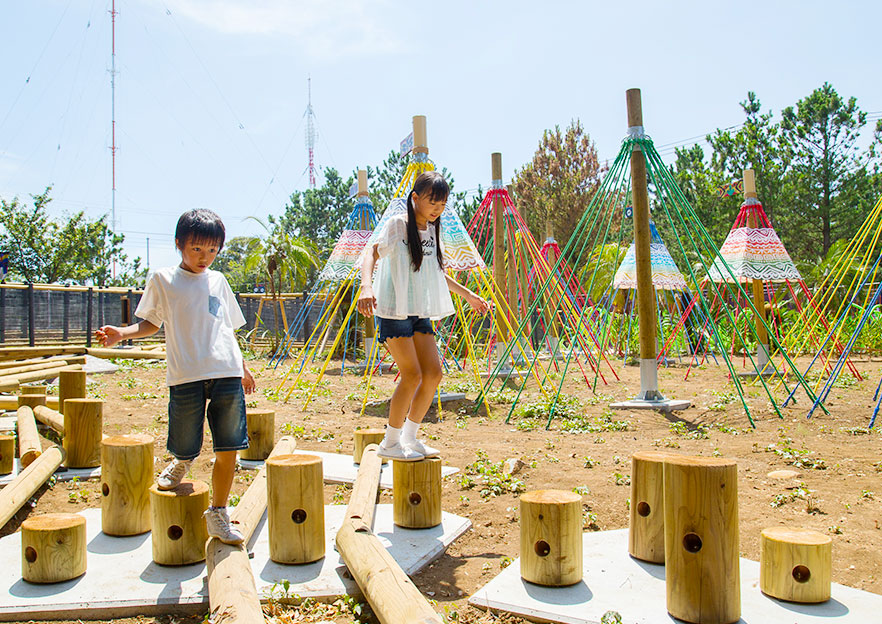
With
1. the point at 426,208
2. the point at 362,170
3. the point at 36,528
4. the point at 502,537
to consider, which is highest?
the point at 362,170

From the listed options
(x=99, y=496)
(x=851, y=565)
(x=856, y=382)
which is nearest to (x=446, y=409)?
(x=99, y=496)

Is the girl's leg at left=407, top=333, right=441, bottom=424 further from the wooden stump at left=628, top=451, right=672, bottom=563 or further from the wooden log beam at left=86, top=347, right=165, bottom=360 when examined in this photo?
the wooden log beam at left=86, top=347, right=165, bottom=360

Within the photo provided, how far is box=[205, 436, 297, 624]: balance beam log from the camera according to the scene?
1986mm

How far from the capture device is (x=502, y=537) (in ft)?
10.7

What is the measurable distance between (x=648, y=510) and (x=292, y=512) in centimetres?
147

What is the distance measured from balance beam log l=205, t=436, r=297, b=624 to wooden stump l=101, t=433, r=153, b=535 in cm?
48

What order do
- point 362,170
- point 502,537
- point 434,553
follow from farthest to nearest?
point 362,170 < point 502,537 < point 434,553

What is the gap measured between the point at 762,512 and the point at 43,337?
14756mm

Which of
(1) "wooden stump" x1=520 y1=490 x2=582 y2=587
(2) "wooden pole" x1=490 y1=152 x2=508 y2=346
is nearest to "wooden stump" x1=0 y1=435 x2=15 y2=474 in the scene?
(1) "wooden stump" x1=520 y1=490 x2=582 y2=587

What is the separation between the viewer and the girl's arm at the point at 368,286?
127 inches

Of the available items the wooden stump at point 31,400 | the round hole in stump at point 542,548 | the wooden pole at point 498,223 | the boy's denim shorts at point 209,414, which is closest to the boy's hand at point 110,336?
the boy's denim shorts at point 209,414

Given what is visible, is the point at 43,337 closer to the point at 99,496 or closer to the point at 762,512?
the point at 99,496

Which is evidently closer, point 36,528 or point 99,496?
point 36,528

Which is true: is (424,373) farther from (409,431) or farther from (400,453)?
(400,453)
